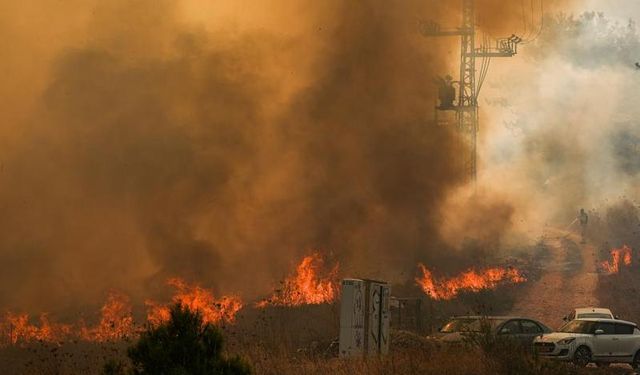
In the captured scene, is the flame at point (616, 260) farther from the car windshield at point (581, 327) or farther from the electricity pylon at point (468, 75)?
the car windshield at point (581, 327)

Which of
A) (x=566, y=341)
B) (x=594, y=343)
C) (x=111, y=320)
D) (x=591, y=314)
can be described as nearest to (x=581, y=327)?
(x=594, y=343)

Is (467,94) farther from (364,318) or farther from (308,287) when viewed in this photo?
(364,318)

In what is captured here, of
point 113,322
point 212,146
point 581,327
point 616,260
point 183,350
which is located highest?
point 212,146

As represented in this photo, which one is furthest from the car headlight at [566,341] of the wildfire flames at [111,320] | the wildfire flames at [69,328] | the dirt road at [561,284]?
the wildfire flames at [69,328]

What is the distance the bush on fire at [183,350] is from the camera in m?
10.3

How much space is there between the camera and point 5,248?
35062mm

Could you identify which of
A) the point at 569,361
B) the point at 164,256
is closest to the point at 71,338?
the point at 164,256

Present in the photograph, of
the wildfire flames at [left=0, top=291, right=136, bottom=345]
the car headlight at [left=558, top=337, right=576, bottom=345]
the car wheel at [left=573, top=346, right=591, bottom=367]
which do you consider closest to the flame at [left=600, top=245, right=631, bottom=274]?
the car wheel at [left=573, top=346, right=591, bottom=367]

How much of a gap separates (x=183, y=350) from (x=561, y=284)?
34579 mm

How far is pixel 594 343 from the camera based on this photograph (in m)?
23.7

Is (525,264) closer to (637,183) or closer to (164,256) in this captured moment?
Result: (164,256)

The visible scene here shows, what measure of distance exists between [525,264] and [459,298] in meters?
9.20

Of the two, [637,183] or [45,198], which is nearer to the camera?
[45,198]

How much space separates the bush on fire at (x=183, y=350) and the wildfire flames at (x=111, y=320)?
16126 millimetres
